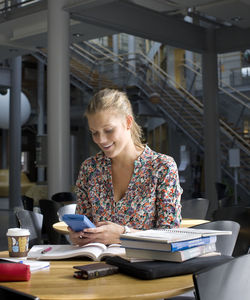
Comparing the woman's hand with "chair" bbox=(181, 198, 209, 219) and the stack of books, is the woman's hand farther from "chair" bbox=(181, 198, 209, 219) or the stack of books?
"chair" bbox=(181, 198, 209, 219)

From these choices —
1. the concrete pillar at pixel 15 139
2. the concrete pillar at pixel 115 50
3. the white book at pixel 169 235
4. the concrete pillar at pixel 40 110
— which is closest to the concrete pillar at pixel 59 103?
the white book at pixel 169 235

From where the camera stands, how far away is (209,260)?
1.90m

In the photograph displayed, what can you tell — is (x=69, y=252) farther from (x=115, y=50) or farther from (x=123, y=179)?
(x=115, y=50)

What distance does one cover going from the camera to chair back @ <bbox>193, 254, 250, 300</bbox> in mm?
1569

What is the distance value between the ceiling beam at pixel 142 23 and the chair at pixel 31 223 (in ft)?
15.7

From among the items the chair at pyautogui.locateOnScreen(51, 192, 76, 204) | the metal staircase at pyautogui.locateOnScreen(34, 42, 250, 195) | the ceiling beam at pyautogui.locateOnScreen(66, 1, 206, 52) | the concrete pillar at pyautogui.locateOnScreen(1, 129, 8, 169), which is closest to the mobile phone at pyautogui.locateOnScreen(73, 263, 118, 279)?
the chair at pyautogui.locateOnScreen(51, 192, 76, 204)

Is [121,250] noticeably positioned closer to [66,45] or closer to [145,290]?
[145,290]

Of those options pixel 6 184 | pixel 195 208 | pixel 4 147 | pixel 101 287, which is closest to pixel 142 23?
pixel 195 208

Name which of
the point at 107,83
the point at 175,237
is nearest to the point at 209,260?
the point at 175,237

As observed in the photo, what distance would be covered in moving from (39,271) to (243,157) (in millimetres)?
9889

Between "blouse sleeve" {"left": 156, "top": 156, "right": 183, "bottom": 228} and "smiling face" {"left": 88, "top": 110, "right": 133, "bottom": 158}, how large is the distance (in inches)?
10.4

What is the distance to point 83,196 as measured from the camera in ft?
9.08

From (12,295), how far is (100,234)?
2.50 ft

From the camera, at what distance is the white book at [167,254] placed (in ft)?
6.09
